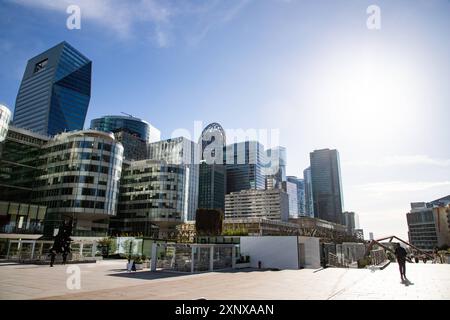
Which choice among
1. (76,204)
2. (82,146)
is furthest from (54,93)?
(76,204)

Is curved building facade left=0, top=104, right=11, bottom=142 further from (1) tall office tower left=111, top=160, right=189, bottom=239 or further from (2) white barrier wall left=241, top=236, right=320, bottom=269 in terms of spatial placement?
(2) white barrier wall left=241, top=236, right=320, bottom=269

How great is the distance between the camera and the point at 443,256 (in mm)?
38438

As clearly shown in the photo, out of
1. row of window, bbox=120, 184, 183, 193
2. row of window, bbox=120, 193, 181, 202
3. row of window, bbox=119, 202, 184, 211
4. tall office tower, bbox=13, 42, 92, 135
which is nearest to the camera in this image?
row of window, bbox=119, 202, 184, 211

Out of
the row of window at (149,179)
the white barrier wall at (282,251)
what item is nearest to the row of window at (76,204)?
the row of window at (149,179)

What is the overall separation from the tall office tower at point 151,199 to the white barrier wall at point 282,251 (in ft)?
235

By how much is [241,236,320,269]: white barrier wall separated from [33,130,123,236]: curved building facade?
53.8 meters

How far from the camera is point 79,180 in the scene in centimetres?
7862

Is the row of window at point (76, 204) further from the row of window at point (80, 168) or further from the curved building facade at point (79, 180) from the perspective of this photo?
the row of window at point (80, 168)

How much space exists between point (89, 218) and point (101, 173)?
1309 cm

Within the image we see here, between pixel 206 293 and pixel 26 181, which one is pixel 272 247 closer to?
pixel 206 293

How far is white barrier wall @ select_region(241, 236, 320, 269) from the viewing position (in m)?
33.6

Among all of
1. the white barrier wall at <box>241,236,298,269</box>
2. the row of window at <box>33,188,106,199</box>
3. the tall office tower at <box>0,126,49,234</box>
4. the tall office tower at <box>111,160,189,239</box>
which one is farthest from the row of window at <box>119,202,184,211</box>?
the white barrier wall at <box>241,236,298,269</box>
